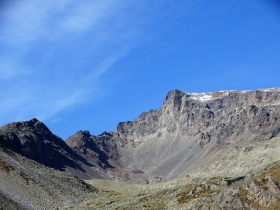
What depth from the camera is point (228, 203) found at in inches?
2800

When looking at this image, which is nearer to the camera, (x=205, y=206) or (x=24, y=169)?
(x=205, y=206)

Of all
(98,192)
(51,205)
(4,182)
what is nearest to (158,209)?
(51,205)

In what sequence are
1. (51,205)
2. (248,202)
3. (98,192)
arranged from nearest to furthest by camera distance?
(248,202) → (51,205) → (98,192)

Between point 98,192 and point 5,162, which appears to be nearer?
point 5,162

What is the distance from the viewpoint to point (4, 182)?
133 meters

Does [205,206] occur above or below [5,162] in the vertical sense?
below

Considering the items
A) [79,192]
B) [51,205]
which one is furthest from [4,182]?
[79,192]

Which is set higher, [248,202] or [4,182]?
[4,182]

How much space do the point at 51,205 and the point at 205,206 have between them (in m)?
65.1

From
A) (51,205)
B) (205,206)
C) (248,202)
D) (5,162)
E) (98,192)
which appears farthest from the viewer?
(98,192)

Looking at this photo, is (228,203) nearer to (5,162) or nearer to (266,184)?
(266,184)

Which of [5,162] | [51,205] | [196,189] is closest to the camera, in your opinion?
[196,189]

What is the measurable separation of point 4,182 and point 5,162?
1727 centimetres

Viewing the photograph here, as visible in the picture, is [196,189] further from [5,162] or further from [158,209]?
[5,162]
